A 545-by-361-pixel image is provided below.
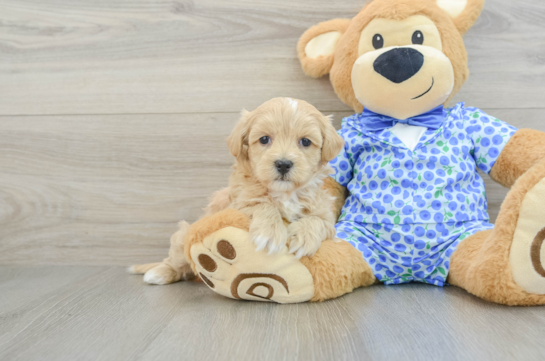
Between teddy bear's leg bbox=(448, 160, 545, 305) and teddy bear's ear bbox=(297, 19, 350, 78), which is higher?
teddy bear's ear bbox=(297, 19, 350, 78)

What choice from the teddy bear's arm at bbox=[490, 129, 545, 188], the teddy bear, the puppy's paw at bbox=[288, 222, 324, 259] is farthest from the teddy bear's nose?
the puppy's paw at bbox=[288, 222, 324, 259]

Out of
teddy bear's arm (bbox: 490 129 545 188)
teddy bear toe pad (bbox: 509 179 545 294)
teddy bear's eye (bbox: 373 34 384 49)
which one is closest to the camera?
teddy bear toe pad (bbox: 509 179 545 294)

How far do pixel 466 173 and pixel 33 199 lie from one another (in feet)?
5.62

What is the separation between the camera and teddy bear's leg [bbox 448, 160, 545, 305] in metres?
1.05

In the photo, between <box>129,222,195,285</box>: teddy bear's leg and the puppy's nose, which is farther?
<box>129,222,195,285</box>: teddy bear's leg

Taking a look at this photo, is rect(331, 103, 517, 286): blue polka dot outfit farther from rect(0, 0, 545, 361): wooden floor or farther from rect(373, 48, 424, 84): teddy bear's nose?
rect(0, 0, 545, 361): wooden floor

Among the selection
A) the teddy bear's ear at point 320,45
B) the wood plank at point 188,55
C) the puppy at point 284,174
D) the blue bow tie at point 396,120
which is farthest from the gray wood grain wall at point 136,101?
the puppy at point 284,174

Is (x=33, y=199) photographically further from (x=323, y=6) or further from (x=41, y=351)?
(x=323, y=6)

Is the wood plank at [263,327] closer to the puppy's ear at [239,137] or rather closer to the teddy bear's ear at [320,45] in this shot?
the puppy's ear at [239,137]

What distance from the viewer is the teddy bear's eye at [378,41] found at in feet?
4.55

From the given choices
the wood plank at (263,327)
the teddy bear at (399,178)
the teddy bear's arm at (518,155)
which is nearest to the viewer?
the wood plank at (263,327)

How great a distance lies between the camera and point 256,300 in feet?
3.94

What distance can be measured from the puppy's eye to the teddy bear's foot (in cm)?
81

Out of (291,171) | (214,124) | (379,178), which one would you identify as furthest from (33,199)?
(379,178)
